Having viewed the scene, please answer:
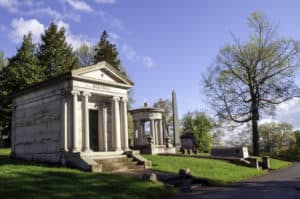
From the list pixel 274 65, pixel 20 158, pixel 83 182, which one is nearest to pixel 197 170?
pixel 83 182

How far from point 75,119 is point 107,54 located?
94.5 ft

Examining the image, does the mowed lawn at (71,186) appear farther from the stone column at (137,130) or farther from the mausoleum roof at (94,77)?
the stone column at (137,130)

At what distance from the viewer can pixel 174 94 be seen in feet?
105

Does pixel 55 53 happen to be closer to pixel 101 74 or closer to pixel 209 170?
pixel 101 74

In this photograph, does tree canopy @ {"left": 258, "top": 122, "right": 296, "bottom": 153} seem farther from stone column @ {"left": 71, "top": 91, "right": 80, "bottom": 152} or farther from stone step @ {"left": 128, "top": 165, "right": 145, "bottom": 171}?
stone column @ {"left": 71, "top": 91, "right": 80, "bottom": 152}

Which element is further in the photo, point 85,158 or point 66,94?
point 66,94

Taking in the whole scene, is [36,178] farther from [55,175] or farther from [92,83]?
[92,83]

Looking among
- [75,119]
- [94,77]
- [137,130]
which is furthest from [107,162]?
[137,130]

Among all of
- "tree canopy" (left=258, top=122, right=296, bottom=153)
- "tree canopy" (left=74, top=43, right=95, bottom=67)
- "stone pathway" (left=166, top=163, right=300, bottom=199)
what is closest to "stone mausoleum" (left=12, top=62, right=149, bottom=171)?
"stone pathway" (left=166, top=163, right=300, bottom=199)

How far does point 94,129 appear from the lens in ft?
66.1

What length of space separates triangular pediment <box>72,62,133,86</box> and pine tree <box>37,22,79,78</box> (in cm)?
2158

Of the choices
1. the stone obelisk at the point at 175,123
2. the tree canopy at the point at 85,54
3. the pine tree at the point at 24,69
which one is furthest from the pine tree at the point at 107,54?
the stone obelisk at the point at 175,123

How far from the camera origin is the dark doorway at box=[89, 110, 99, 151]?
65.3ft

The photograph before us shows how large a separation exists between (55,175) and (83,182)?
1688 millimetres
